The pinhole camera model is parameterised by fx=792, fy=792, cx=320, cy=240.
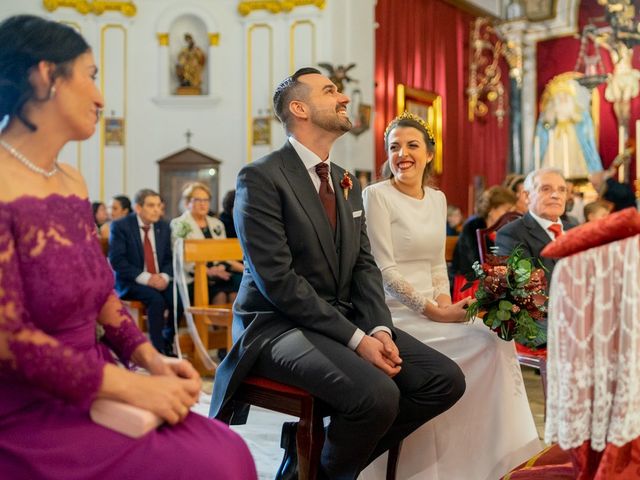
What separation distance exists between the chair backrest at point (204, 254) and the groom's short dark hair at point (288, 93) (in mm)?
2424

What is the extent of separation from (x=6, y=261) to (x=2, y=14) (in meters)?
12.3

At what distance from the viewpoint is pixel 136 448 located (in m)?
1.65

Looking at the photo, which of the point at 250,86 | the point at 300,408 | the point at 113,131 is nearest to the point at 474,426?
the point at 300,408

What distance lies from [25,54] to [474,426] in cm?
246

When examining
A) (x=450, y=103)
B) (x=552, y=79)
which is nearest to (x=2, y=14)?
(x=450, y=103)

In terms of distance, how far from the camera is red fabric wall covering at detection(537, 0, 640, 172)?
50.2 feet

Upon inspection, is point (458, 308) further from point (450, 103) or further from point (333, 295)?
point (450, 103)

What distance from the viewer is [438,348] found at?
11.4ft

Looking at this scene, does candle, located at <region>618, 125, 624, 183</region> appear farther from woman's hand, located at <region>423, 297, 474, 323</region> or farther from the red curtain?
woman's hand, located at <region>423, 297, 474, 323</region>

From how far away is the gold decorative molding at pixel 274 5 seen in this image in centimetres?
1233

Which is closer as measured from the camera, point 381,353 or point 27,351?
point 27,351

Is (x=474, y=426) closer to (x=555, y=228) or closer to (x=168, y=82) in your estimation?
(x=555, y=228)

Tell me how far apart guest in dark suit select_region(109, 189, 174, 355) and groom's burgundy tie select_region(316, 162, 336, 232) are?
3.83 meters

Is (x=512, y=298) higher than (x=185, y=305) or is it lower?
higher
